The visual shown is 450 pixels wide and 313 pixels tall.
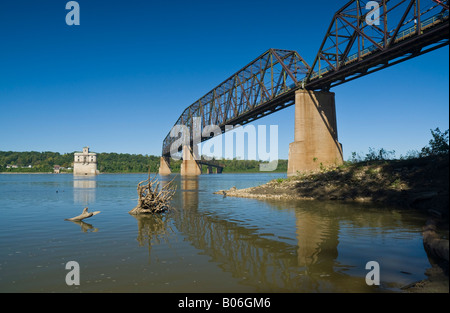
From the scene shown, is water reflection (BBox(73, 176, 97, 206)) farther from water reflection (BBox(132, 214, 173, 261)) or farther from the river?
the river

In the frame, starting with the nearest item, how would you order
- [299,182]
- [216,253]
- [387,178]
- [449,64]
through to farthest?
[449,64], [216,253], [387,178], [299,182]

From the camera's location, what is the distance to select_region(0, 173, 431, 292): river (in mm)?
7102

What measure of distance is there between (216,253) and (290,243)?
2.90 meters

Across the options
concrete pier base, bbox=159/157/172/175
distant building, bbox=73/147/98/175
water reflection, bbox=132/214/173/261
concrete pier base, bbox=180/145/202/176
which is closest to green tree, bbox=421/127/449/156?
water reflection, bbox=132/214/173/261

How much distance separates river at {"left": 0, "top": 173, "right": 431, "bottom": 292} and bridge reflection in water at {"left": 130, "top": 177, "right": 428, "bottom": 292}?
3cm

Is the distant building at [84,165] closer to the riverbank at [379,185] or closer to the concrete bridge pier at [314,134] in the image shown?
the concrete bridge pier at [314,134]

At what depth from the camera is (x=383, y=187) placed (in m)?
23.4

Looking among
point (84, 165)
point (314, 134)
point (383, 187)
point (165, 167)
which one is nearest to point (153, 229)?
point (383, 187)

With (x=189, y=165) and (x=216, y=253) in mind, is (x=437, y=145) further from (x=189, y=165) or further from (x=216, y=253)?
(x=189, y=165)

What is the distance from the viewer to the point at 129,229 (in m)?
13.8

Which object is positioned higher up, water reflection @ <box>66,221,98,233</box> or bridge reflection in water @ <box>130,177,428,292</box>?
bridge reflection in water @ <box>130,177,428,292</box>
